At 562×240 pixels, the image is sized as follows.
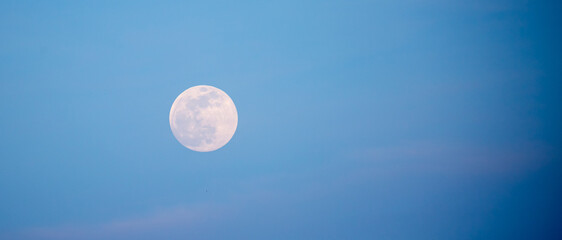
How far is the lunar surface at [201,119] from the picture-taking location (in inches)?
548

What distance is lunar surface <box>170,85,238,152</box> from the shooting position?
13.9 m

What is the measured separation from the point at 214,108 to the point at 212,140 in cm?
138

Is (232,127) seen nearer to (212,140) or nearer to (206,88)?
(212,140)

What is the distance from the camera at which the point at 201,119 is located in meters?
13.9

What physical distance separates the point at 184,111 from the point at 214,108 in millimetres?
1225

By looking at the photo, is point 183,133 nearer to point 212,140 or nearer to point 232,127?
point 212,140

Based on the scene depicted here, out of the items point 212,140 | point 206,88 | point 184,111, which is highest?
point 206,88

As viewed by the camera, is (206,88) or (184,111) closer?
(184,111)

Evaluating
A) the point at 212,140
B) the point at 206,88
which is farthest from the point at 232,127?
the point at 206,88

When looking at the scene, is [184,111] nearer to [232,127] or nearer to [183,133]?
[183,133]

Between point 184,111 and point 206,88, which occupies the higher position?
point 206,88

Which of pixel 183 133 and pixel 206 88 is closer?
pixel 183 133

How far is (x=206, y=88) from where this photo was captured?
49.8ft

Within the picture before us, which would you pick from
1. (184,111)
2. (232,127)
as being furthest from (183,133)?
(232,127)
